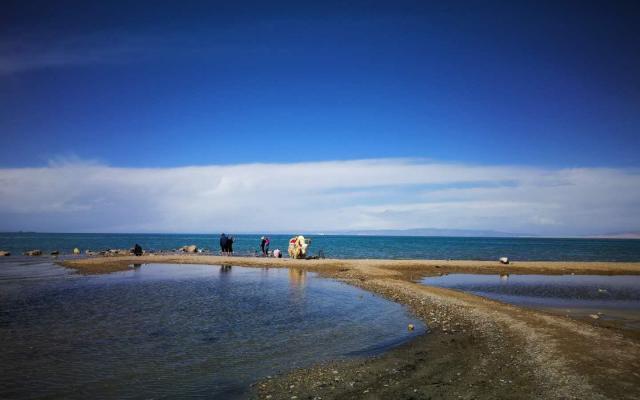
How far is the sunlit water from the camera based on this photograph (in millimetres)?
23266

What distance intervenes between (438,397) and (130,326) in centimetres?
1435

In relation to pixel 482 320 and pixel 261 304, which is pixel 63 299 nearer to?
pixel 261 304

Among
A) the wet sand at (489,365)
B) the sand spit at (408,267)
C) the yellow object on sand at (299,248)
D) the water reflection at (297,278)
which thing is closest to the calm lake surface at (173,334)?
the wet sand at (489,365)

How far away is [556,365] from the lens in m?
12.4

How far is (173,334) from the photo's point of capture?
16578mm

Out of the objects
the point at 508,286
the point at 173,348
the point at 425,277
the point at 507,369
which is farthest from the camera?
the point at 425,277

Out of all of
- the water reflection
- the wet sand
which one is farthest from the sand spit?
the wet sand

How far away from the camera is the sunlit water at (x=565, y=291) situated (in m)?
23.3

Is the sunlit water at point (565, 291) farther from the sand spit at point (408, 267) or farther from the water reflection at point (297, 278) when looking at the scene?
the water reflection at point (297, 278)

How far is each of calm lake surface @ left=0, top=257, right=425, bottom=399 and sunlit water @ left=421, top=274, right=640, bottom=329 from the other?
1025cm

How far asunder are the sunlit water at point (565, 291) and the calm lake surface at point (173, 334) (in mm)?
10254

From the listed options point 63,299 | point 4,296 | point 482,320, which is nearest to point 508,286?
point 482,320

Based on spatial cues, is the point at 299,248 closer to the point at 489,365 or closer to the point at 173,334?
the point at 173,334

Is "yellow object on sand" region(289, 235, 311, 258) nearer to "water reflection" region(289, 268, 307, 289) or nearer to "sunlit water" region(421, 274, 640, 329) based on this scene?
"water reflection" region(289, 268, 307, 289)
